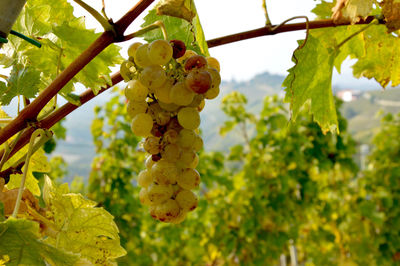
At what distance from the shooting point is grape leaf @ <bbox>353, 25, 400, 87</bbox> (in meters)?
1.14

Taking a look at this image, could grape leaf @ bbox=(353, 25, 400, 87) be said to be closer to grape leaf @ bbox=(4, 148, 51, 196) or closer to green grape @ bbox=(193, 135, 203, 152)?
green grape @ bbox=(193, 135, 203, 152)

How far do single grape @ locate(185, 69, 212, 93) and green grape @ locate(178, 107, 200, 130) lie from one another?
54 millimetres

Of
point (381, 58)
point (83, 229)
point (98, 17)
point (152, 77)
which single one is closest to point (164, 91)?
point (152, 77)

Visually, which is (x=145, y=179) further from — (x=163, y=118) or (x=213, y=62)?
(x=213, y=62)

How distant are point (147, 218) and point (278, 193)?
1332 millimetres

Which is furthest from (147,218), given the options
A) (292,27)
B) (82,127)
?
(82,127)

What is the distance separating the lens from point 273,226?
159 inches

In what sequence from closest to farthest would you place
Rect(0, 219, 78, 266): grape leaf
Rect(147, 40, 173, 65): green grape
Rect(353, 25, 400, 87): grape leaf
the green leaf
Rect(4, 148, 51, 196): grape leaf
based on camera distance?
Rect(0, 219, 78, 266): grape leaf, Rect(147, 40, 173, 65): green grape, the green leaf, Rect(4, 148, 51, 196): grape leaf, Rect(353, 25, 400, 87): grape leaf

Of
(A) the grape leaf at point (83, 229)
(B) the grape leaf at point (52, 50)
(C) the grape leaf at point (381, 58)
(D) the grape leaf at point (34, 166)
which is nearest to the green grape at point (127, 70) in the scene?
(B) the grape leaf at point (52, 50)

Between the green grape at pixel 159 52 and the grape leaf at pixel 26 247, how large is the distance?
0.27 metres

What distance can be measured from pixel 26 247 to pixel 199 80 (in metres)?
0.30

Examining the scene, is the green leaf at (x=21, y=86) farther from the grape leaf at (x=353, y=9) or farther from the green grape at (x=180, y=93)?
the grape leaf at (x=353, y=9)

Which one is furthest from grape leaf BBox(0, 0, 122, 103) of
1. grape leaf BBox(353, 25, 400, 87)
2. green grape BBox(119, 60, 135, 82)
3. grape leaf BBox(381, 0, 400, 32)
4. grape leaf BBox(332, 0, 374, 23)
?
grape leaf BBox(353, 25, 400, 87)

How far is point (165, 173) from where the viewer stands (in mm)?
615
